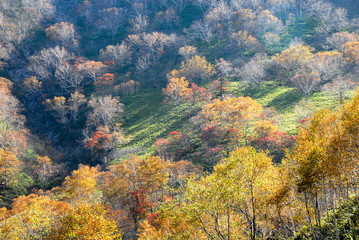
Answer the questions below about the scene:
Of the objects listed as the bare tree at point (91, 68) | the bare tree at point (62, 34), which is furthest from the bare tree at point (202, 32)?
the bare tree at point (62, 34)

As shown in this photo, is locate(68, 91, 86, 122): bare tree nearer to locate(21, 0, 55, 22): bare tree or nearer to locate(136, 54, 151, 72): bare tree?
locate(136, 54, 151, 72): bare tree

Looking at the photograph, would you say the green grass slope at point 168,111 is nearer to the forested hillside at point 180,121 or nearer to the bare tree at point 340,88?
the forested hillside at point 180,121

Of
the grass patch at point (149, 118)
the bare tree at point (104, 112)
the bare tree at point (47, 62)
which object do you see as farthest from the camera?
the bare tree at point (47, 62)

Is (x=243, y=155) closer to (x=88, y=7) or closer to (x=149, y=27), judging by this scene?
(x=149, y=27)

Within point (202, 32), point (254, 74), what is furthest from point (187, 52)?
point (254, 74)

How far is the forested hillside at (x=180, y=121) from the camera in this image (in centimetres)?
1553

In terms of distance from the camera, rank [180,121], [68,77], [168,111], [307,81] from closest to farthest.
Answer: [307,81] → [180,121] → [168,111] → [68,77]

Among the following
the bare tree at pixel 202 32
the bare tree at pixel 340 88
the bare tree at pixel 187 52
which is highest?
the bare tree at pixel 202 32

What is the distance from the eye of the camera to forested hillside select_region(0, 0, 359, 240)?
15531 mm

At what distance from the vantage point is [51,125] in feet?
254

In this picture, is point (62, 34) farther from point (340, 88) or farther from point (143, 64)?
point (340, 88)

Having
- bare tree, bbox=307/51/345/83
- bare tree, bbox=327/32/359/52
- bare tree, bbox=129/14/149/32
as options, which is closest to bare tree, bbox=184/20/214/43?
bare tree, bbox=129/14/149/32

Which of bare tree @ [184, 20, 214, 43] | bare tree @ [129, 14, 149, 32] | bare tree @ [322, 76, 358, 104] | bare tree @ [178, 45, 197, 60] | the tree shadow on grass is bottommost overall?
the tree shadow on grass

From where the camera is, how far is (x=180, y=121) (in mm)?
60969
